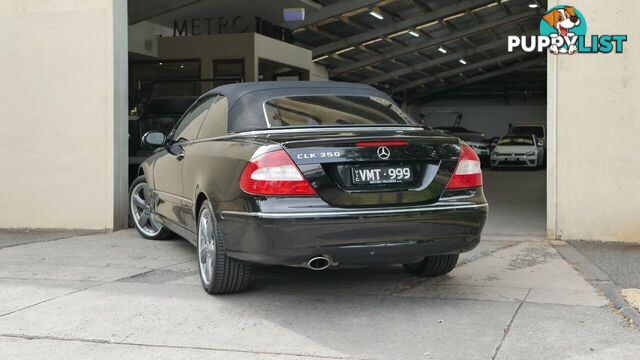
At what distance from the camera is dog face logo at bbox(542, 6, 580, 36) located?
271 inches

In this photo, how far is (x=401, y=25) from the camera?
24.0 meters

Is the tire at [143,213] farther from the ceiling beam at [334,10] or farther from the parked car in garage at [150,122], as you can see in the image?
the ceiling beam at [334,10]

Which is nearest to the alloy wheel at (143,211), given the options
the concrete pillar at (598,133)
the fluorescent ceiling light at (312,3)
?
the concrete pillar at (598,133)

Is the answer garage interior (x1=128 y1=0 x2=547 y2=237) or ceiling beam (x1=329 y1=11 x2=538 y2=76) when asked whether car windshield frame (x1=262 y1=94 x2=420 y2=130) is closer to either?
garage interior (x1=128 y1=0 x2=547 y2=237)

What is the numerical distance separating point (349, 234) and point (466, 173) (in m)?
0.98

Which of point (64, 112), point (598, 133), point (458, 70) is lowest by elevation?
point (598, 133)

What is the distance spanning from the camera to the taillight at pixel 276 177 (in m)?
3.96

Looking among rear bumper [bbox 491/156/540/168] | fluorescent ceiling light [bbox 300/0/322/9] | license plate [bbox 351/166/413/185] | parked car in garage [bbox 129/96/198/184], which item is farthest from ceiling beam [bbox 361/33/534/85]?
license plate [bbox 351/166/413/185]

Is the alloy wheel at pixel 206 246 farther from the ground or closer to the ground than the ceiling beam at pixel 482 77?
closer to the ground

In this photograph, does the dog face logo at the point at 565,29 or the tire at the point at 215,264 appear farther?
the dog face logo at the point at 565,29

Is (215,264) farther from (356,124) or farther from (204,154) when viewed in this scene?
(356,124)

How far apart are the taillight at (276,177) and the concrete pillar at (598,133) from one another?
395 centimetres

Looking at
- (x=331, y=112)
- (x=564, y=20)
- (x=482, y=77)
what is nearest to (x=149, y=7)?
(x=564, y=20)

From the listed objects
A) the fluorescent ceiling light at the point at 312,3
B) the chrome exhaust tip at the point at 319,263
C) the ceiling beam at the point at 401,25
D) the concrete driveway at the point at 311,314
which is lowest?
the concrete driveway at the point at 311,314
